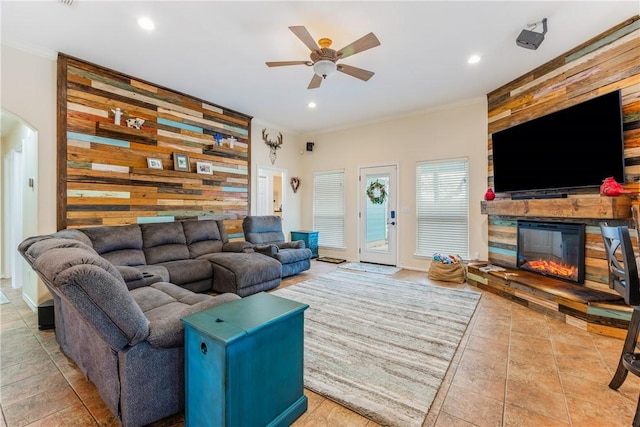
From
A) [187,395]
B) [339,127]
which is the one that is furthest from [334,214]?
[187,395]

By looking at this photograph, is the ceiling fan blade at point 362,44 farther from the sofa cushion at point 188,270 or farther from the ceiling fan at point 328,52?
the sofa cushion at point 188,270

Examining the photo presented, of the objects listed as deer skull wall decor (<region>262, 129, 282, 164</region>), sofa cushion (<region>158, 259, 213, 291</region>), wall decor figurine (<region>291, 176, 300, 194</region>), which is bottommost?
sofa cushion (<region>158, 259, 213, 291</region>)

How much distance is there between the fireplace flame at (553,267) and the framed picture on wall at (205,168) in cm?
512

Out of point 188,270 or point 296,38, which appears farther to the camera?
point 188,270

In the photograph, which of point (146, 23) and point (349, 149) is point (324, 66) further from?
point (349, 149)

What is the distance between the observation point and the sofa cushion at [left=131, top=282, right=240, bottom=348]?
1.51 m

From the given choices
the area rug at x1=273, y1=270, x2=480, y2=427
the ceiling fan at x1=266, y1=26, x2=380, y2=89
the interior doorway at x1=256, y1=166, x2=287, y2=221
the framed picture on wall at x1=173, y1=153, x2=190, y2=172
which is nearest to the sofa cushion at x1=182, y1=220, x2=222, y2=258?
the framed picture on wall at x1=173, y1=153, x2=190, y2=172

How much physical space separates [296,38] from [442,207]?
375 cm

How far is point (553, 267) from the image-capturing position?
3.56m

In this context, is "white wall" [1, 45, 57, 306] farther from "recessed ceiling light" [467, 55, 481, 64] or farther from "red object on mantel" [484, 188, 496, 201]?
"red object on mantel" [484, 188, 496, 201]

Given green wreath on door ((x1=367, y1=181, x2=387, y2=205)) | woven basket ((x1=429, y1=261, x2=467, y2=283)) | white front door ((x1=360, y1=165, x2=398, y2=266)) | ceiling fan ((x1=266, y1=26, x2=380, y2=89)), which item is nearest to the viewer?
ceiling fan ((x1=266, y1=26, x2=380, y2=89))

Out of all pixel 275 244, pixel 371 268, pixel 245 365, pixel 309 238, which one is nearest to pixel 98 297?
pixel 245 365

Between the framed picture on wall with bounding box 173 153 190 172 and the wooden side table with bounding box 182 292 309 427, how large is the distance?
352 centimetres

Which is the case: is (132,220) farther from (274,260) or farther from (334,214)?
(334,214)
